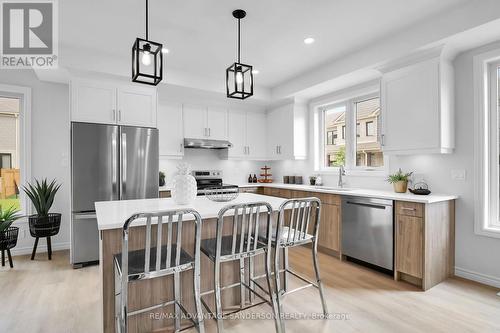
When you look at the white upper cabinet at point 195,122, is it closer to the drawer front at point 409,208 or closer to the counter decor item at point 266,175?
the counter decor item at point 266,175

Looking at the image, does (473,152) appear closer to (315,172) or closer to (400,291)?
(400,291)

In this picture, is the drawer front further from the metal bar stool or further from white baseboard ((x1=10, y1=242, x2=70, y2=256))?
white baseboard ((x1=10, y1=242, x2=70, y2=256))

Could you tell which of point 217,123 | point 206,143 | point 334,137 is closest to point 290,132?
point 334,137

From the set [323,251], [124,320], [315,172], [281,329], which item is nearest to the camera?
[124,320]

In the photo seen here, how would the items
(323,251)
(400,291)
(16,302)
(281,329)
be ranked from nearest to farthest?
(281,329), (16,302), (400,291), (323,251)

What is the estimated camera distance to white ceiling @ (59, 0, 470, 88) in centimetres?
254

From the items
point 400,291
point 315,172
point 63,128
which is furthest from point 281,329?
point 63,128

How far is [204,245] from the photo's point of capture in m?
2.05

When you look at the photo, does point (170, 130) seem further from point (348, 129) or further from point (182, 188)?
point (348, 129)

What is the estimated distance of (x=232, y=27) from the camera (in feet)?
9.66

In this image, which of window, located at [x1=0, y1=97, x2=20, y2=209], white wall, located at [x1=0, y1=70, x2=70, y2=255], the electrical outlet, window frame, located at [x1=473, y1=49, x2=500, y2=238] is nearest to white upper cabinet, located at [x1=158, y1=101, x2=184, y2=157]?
white wall, located at [x1=0, y1=70, x2=70, y2=255]

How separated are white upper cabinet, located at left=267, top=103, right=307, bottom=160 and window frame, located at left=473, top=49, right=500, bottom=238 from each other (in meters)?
2.57

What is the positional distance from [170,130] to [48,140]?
5.75 ft

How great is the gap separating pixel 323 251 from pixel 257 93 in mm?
2959
